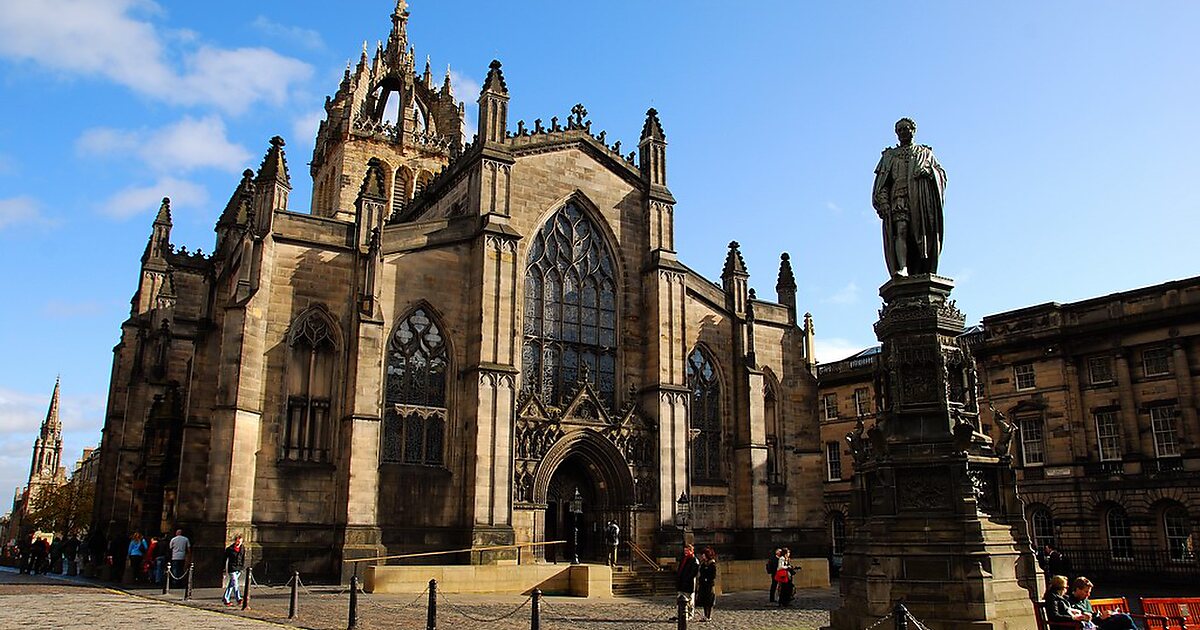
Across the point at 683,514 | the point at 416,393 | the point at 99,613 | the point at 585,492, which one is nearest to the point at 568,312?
the point at 585,492

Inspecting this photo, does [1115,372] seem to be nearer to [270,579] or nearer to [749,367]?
[749,367]

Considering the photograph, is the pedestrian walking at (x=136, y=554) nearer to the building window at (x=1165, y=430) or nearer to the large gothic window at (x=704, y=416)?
the large gothic window at (x=704, y=416)

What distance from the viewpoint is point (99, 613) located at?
55.0 ft

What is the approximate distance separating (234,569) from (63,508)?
49.6 metres

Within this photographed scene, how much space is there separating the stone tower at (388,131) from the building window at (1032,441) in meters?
30.1

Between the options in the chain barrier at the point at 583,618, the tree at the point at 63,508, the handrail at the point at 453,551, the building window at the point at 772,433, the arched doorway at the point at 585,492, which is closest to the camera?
the chain barrier at the point at 583,618

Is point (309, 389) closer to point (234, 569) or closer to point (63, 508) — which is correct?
point (234, 569)

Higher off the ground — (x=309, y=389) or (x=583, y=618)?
(x=309, y=389)

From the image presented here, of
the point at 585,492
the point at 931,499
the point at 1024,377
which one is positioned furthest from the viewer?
the point at 1024,377

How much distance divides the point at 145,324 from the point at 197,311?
85.2 inches

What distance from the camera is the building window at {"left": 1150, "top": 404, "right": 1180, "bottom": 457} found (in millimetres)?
34406

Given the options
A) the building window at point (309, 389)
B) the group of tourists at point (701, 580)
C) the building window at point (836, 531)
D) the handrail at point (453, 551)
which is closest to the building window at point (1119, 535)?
the building window at point (836, 531)

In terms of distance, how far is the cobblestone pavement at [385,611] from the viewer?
52.5 feet

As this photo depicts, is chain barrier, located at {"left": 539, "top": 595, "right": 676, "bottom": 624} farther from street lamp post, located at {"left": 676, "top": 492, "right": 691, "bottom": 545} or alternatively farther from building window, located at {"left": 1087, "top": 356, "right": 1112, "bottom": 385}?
building window, located at {"left": 1087, "top": 356, "right": 1112, "bottom": 385}
